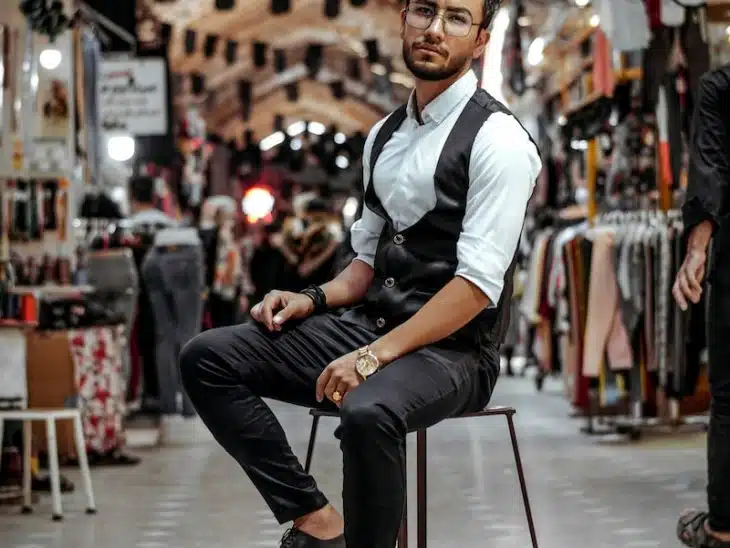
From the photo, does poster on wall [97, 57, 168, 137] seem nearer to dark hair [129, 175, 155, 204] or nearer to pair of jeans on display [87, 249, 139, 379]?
dark hair [129, 175, 155, 204]

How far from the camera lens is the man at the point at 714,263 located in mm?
3715

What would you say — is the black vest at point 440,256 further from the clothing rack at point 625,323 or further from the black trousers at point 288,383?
the clothing rack at point 625,323

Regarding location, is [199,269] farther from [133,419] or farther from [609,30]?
[609,30]

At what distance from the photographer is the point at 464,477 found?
241 inches

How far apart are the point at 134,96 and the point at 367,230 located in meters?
7.46

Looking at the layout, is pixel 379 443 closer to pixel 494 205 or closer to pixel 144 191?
pixel 494 205

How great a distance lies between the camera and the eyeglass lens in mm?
3133

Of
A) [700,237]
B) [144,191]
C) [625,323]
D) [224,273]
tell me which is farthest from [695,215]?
[224,273]

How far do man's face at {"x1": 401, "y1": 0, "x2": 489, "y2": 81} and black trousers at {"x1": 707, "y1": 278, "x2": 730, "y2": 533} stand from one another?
1.08 m

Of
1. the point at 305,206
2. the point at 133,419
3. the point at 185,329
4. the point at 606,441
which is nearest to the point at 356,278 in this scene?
the point at 606,441

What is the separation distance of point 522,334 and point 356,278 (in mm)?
8993

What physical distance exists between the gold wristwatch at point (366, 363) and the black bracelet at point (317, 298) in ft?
Answer: 1.17

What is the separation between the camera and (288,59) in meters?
25.9

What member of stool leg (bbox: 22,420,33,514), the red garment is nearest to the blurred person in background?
the red garment
